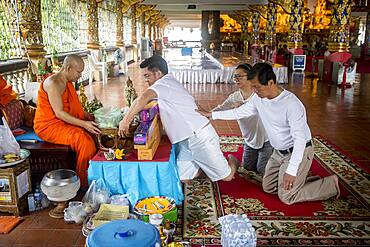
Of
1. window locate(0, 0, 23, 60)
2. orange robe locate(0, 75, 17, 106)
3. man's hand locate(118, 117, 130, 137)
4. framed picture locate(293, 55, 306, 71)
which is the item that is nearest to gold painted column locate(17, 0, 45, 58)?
window locate(0, 0, 23, 60)

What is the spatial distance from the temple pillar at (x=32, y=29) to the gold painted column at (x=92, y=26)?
5318mm

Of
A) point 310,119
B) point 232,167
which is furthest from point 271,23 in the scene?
point 232,167

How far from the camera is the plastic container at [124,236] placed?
159cm

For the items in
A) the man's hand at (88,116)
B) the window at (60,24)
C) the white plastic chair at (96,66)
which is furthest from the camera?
the white plastic chair at (96,66)

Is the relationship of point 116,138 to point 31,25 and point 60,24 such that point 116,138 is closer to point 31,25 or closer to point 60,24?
point 31,25

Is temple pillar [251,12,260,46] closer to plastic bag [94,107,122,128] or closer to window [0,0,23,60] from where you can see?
window [0,0,23,60]

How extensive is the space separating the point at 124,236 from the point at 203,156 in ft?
5.75

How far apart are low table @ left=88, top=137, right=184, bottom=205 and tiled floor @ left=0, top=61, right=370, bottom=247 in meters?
0.43

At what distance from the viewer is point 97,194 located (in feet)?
9.55

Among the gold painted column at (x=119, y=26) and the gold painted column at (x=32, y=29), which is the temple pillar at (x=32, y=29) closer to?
the gold painted column at (x=32, y=29)

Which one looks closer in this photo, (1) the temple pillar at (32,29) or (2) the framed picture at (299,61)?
(1) the temple pillar at (32,29)

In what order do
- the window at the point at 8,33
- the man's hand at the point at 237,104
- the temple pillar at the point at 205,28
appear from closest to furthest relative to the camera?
1. the man's hand at the point at 237,104
2. the window at the point at 8,33
3. the temple pillar at the point at 205,28

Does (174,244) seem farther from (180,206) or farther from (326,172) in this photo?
(326,172)

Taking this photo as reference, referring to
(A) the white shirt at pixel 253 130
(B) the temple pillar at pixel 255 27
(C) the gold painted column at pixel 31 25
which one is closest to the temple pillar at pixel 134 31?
(B) the temple pillar at pixel 255 27
